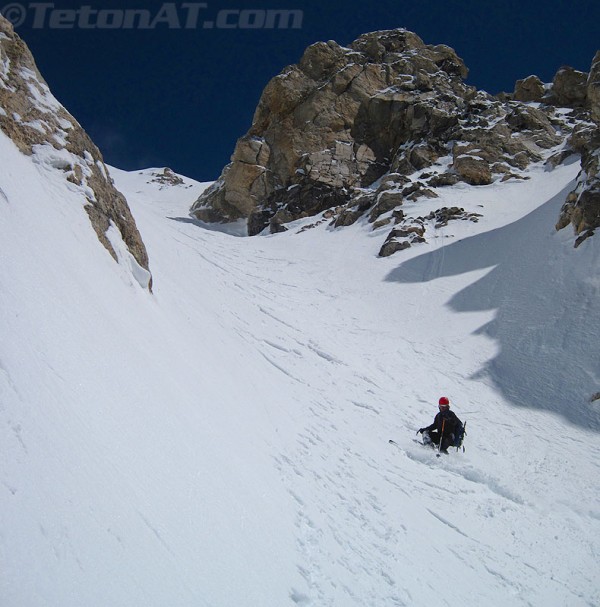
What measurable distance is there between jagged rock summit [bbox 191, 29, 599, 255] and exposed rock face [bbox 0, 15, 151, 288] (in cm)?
2945

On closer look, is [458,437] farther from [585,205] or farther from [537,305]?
[585,205]

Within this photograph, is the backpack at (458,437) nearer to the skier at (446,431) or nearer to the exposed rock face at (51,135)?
the skier at (446,431)

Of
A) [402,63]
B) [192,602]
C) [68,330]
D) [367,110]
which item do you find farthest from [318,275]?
[402,63]

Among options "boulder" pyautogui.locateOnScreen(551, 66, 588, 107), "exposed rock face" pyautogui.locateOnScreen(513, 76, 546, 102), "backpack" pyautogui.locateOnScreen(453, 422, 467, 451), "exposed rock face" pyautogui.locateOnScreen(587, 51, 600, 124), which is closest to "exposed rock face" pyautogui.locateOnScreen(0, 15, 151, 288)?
"backpack" pyautogui.locateOnScreen(453, 422, 467, 451)

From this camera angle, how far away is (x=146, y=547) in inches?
112

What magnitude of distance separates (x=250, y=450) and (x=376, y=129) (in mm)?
50860

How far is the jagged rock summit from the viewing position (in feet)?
132

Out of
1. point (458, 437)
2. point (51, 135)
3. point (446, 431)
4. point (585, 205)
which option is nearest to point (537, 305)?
point (585, 205)

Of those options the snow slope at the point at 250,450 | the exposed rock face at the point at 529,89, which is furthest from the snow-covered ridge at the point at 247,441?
the exposed rock face at the point at 529,89

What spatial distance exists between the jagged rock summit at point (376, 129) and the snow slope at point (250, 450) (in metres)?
26.5

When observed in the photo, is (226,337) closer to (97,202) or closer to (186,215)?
(97,202)

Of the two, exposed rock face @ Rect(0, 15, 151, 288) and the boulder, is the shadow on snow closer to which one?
exposed rock face @ Rect(0, 15, 151, 288)

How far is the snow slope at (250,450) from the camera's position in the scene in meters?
2.73

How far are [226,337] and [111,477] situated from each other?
6.46m
